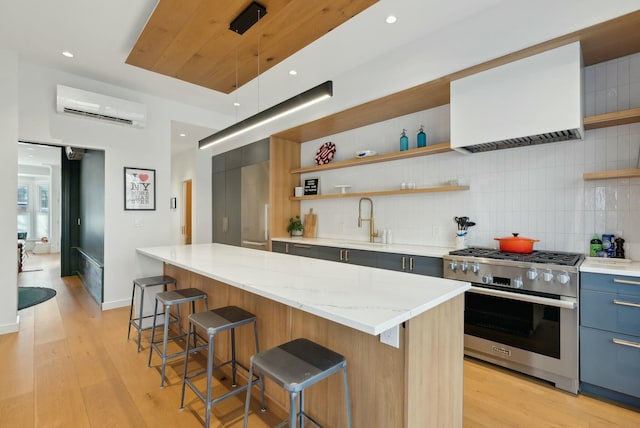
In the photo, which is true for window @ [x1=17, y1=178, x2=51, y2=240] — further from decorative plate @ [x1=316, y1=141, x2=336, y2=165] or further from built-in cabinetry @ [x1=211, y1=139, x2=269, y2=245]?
decorative plate @ [x1=316, y1=141, x2=336, y2=165]

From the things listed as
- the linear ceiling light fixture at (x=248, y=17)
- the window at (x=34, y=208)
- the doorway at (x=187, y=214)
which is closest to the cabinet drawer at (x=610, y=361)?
the linear ceiling light fixture at (x=248, y=17)

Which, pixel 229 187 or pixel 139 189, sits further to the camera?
pixel 229 187

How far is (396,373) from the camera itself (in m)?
1.31

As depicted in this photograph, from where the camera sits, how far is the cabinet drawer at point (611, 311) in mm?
1868

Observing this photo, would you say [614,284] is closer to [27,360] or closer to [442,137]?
[442,137]

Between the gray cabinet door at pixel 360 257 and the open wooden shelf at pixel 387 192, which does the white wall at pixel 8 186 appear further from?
the gray cabinet door at pixel 360 257

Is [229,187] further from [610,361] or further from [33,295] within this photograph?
[610,361]

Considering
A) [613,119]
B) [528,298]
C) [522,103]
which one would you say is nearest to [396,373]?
[528,298]

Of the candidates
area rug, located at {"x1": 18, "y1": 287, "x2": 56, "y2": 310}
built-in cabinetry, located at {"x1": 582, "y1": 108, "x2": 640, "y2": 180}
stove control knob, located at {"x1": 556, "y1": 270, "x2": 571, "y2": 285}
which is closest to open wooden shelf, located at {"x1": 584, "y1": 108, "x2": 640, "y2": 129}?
built-in cabinetry, located at {"x1": 582, "y1": 108, "x2": 640, "y2": 180}

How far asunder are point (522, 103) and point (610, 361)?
1825 millimetres

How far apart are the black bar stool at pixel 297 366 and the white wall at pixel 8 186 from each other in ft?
11.3

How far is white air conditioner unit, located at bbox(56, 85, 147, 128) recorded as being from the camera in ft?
11.5

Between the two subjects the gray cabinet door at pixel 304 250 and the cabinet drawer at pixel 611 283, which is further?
the gray cabinet door at pixel 304 250

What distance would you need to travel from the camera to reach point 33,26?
2758mm
